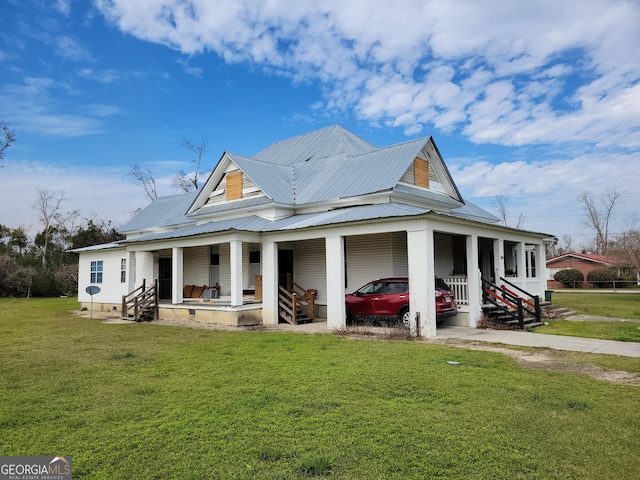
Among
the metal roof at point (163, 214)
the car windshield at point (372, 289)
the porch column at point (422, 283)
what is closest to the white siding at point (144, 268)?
the metal roof at point (163, 214)

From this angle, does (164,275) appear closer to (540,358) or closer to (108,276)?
(108,276)

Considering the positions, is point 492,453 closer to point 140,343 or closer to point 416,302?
point 416,302

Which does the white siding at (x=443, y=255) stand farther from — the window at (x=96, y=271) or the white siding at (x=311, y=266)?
the window at (x=96, y=271)

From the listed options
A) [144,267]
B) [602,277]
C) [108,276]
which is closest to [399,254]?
[144,267]

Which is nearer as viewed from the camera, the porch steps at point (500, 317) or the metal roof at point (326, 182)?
the porch steps at point (500, 317)

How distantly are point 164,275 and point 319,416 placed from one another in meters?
21.9

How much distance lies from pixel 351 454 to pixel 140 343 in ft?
32.1

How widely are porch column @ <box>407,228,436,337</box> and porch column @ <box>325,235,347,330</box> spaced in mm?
2634

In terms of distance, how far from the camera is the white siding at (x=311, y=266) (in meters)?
19.6

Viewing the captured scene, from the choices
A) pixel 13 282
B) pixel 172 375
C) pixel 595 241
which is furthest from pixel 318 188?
pixel 595 241

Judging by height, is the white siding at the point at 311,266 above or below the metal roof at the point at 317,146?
below

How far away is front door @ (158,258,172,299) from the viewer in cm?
2584

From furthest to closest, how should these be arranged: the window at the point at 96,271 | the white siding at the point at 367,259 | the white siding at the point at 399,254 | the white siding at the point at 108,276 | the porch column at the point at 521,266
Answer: the window at the point at 96,271
the white siding at the point at 108,276
the porch column at the point at 521,266
the white siding at the point at 367,259
the white siding at the point at 399,254

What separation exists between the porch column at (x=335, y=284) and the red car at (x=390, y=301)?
708 millimetres
